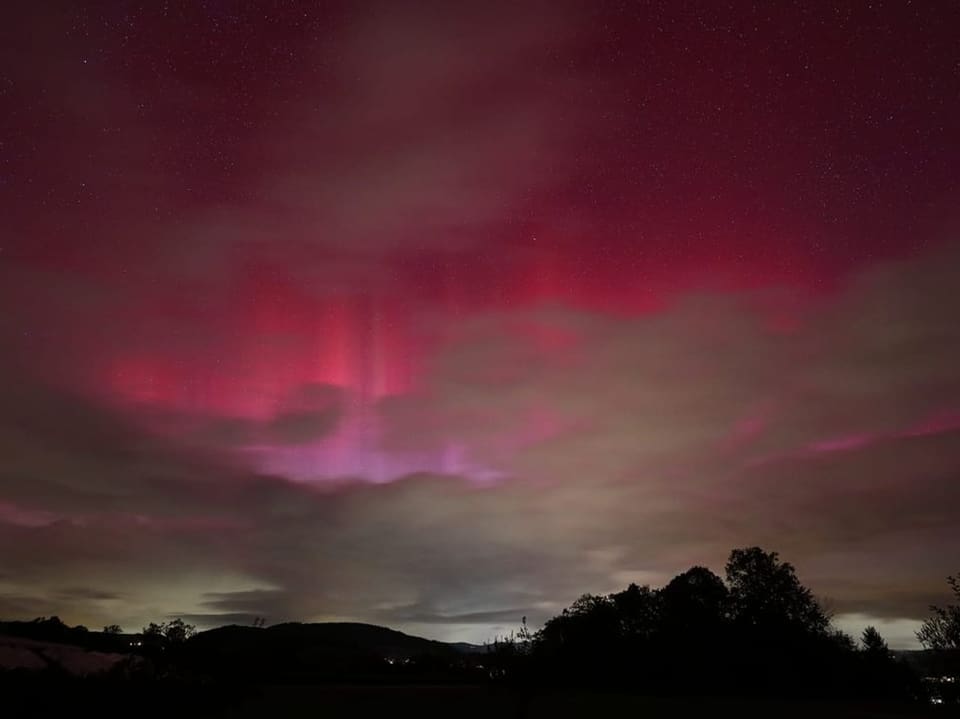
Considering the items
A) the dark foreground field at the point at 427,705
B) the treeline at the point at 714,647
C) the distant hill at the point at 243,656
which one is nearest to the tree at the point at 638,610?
the treeline at the point at 714,647

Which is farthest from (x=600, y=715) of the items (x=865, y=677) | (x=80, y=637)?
(x=865, y=677)

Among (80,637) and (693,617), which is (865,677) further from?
(80,637)

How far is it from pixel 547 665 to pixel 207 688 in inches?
438

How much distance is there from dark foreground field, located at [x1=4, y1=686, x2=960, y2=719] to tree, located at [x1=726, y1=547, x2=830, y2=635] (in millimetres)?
34685

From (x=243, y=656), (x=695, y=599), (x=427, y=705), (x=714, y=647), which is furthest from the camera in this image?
(x=695, y=599)

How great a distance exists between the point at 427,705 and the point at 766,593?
4332 centimetres

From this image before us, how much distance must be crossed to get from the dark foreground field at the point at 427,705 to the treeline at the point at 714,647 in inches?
152

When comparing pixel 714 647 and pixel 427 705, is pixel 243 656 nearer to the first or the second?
pixel 427 705

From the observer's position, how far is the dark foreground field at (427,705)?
14.5 m

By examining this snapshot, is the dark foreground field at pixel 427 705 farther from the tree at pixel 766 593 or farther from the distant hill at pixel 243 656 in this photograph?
the tree at pixel 766 593

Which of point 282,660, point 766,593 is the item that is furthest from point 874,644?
point 282,660

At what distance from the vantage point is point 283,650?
27.0 meters

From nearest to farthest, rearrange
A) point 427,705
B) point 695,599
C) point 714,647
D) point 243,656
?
point 427,705
point 243,656
point 714,647
point 695,599

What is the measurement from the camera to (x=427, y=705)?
16734 millimetres
